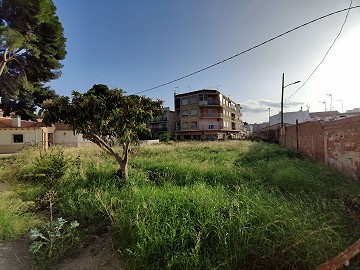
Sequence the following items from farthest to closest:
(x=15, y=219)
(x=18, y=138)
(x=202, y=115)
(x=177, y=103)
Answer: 1. (x=177, y=103)
2. (x=202, y=115)
3. (x=18, y=138)
4. (x=15, y=219)

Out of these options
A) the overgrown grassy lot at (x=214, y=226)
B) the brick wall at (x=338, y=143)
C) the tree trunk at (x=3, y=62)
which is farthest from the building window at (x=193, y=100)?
the overgrown grassy lot at (x=214, y=226)

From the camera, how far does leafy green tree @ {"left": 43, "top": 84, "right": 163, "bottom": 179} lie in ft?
17.6

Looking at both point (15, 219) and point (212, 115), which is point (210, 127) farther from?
point (15, 219)

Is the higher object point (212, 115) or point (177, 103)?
point (177, 103)

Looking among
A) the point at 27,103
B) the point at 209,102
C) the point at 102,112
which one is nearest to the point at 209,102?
the point at 209,102

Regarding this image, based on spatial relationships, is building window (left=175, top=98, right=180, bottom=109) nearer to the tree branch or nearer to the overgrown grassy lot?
the tree branch

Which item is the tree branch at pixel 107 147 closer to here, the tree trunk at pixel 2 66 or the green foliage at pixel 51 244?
the green foliage at pixel 51 244

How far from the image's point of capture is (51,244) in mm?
3234

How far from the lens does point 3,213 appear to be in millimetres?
4082

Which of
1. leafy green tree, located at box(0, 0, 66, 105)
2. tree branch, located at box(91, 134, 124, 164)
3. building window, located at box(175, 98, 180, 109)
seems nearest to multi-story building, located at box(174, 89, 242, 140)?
building window, located at box(175, 98, 180, 109)

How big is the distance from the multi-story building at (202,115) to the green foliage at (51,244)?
41.3 metres

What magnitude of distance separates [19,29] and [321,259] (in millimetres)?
19528

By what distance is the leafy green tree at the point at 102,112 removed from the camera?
5363mm

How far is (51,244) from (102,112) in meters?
3.28
